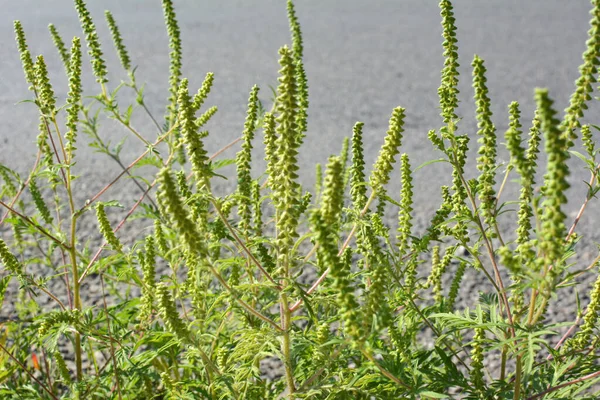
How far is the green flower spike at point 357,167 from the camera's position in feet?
7.48

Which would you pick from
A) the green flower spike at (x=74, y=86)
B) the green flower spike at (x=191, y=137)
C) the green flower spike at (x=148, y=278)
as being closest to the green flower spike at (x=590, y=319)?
the green flower spike at (x=191, y=137)

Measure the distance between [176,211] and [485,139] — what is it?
98 cm

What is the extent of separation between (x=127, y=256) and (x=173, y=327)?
0.77 metres

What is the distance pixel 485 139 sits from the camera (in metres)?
2.21

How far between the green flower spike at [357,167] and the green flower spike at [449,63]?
29cm

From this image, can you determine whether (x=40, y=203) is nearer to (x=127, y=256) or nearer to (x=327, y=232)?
(x=127, y=256)

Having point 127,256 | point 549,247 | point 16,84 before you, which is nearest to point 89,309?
point 127,256

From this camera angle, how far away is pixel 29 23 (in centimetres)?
1289

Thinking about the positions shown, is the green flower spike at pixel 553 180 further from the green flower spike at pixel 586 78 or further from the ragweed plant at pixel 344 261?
the green flower spike at pixel 586 78

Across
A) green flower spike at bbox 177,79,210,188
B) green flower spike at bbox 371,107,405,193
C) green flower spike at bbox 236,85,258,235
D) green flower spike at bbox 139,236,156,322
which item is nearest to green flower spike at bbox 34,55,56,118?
green flower spike at bbox 139,236,156,322

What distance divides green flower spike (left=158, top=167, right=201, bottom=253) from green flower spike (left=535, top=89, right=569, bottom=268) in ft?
2.87

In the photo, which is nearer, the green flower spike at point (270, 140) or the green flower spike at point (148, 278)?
the green flower spike at point (270, 140)

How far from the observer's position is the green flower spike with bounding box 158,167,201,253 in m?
1.75

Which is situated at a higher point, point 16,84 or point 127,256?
point 16,84
